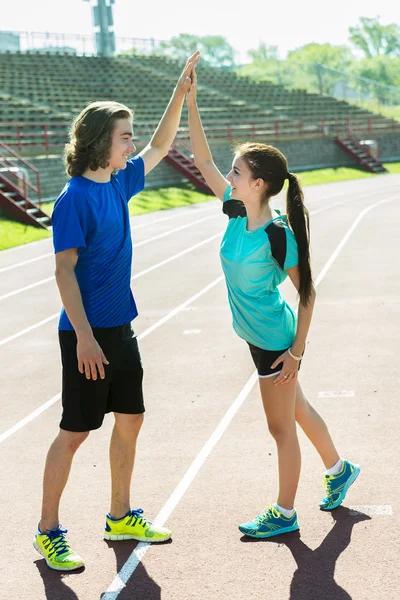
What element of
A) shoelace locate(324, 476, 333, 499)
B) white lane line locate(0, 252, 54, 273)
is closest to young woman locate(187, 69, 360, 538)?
shoelace locate(324, 476, 333, 499)

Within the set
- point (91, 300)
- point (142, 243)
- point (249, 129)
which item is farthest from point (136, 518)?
point (249, 129)

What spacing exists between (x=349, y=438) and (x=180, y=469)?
1248 millimetres

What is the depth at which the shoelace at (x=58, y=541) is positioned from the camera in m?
4.48

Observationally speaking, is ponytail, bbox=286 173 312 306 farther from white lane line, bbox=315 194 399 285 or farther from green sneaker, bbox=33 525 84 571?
white lane line, bbox=315 194 399 285

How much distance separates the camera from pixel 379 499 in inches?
202

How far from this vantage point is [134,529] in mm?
4762

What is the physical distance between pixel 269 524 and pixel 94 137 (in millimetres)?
2177

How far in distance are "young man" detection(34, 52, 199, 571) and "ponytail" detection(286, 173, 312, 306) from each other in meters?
0.83

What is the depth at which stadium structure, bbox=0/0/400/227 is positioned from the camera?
1202 inches

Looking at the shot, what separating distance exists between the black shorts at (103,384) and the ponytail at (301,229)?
926mm

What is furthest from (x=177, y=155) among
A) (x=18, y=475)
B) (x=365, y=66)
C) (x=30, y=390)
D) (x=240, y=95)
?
(x=365, y=66)

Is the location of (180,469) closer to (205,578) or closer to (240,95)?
(205,578)

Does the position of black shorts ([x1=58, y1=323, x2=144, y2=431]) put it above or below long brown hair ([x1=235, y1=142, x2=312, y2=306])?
below

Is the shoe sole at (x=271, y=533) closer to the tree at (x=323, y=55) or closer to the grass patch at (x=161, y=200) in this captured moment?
the grass patch at (x=161, y=200)
